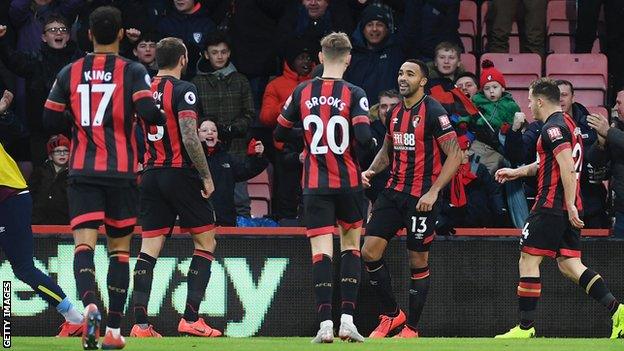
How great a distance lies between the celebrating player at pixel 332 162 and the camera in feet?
36.5

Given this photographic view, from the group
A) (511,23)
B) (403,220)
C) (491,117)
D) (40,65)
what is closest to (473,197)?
(491,117)

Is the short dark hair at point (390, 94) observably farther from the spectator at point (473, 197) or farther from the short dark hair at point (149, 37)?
the short dark hair at point (149, 37)

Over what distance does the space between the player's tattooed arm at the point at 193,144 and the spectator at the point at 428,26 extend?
4.98m

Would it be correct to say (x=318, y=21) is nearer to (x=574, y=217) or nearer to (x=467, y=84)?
(x=467, y=84)

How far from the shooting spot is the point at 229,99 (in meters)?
15.0

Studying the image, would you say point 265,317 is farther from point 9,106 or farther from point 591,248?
point 9,106

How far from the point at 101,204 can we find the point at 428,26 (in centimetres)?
652

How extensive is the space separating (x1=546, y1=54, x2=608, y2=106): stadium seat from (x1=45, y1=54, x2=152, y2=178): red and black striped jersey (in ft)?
23.5

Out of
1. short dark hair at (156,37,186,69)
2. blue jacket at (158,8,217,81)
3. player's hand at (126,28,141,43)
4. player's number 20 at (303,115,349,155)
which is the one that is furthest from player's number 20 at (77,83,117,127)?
blue jacket at (158,8,217,81)

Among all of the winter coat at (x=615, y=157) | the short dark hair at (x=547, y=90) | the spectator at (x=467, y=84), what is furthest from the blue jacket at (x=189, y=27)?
the short dark hair at (x=547, y=90)

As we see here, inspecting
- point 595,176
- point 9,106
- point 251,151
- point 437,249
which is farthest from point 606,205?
point 9,106

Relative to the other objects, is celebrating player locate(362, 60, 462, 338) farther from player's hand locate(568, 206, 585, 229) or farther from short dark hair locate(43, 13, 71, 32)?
short dark hair locate(43, 13, 71, 32)

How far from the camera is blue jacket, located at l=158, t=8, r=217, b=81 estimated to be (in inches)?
627

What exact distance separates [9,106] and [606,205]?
5886 mm
